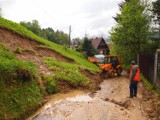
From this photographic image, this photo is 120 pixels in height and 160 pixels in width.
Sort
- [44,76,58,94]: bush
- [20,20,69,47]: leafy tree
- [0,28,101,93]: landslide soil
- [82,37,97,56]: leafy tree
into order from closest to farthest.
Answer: [44,76,58,94]: bush → [0,28,101,93]: landslide soil → [82,37,97,56]: leafy tree → [20,20,69,47]: leafy tree

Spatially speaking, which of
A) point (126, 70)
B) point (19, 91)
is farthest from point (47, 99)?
point (126, 70)

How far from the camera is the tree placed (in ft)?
94.6

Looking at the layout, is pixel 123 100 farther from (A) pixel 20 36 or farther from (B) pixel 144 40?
(B) pixel 144 40

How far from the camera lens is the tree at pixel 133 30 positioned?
2883 centimetres

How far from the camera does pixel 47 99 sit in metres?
14.0

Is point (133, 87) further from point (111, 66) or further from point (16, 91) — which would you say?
point (111, 66)

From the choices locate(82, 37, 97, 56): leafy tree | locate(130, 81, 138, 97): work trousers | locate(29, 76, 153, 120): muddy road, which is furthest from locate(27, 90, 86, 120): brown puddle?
locate(82, 37, 97, 56): leafy tree

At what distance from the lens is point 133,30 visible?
28.7m

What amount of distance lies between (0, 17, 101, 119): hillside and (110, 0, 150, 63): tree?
670cm

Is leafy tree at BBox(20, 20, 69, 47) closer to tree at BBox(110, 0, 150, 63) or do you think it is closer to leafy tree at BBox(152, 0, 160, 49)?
leafy tree at BBox(152, 0, 160, 49)

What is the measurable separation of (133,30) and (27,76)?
18017 millimetres

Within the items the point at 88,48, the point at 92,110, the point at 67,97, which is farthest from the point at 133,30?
the point at 88,48

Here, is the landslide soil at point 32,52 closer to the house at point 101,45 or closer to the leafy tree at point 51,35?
the house at point 101,45

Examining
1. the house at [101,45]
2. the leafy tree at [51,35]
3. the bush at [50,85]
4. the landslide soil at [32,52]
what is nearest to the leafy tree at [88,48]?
the landslide soil at [32,52]
